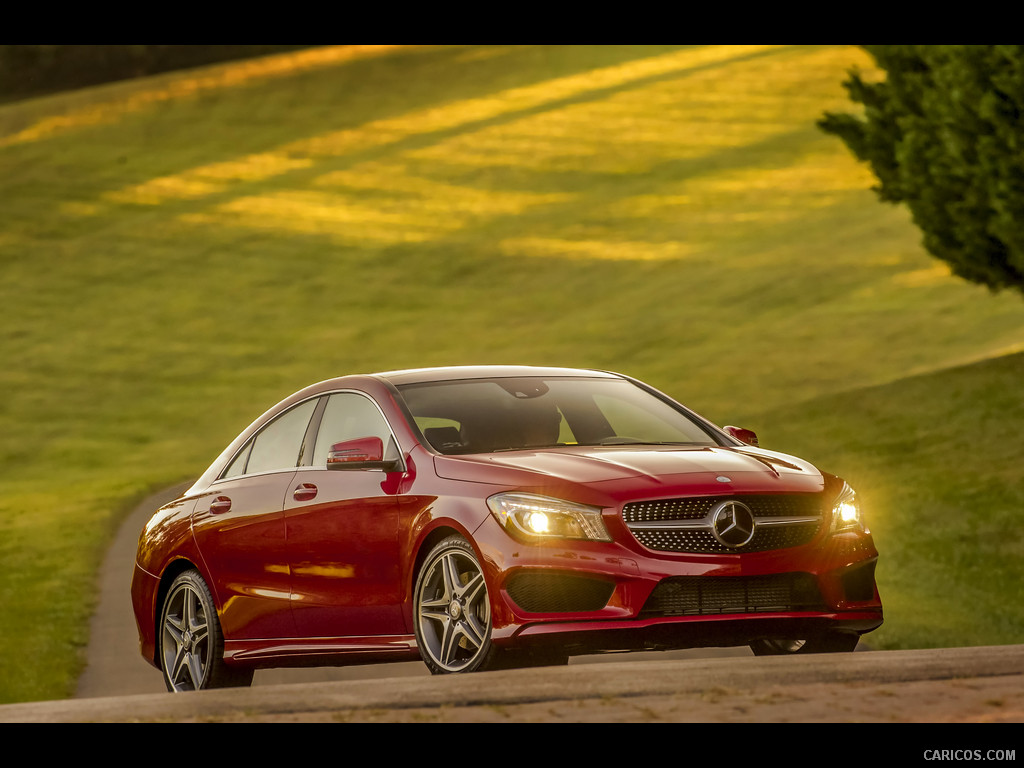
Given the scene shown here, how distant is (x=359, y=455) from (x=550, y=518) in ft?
3.79

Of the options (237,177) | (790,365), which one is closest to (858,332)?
(790,365)

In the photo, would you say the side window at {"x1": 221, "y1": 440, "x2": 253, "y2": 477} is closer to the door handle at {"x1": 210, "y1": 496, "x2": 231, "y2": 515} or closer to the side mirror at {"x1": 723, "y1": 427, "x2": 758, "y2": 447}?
the door handle at {"x1": 210, "y1": 496, "x2": 231, "y2": 515}

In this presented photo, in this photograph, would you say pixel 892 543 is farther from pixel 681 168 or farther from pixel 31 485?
pixel 681 168

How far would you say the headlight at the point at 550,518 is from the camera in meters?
7.99

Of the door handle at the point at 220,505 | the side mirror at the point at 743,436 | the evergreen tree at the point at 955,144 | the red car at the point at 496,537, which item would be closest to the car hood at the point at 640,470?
the red car at the point at 496,537

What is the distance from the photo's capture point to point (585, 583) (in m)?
7.96

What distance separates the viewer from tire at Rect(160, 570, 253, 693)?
32.5 ft

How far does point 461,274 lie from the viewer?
5706 cm

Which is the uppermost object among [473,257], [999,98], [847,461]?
[999,98]

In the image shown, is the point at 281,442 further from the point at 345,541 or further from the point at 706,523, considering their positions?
the point at 706,523

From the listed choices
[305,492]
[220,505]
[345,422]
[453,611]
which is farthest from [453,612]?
[220,505]

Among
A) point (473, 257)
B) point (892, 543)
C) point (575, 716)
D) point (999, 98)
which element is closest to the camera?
point (575, 716)

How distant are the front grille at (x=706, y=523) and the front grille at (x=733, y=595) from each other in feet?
0.47

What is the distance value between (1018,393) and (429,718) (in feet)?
69.7
